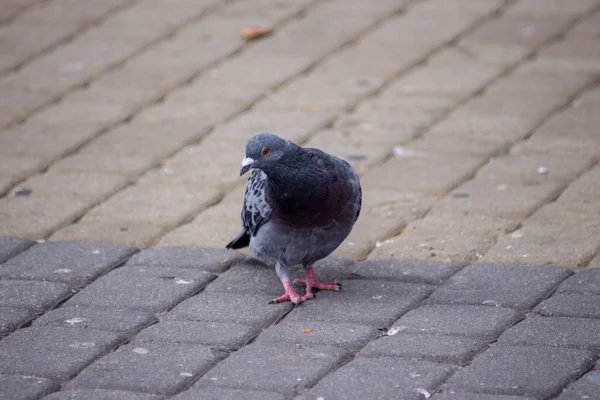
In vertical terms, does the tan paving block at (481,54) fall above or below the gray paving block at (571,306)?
above

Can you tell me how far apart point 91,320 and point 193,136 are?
2.28 m

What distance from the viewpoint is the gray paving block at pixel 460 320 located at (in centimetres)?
397

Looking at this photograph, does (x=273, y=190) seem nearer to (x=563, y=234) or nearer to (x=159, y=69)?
(x=563, y=234)

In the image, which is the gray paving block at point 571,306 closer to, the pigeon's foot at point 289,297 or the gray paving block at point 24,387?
the pigeon's foot at point 289,297

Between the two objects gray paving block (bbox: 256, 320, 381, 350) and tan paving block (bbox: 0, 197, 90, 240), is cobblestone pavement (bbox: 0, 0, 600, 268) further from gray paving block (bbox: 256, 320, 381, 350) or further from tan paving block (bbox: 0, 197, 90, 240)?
gray paving block (bbox: 256, 320, 381, 350)

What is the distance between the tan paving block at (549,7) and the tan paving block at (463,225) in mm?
3329

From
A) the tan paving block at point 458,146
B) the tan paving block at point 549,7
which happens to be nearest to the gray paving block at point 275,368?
the tan paving block at point 458,146

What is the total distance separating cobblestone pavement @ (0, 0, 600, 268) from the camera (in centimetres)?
514

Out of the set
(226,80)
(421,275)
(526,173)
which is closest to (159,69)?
(226,80)

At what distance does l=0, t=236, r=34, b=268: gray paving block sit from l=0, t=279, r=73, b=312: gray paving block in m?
0.29

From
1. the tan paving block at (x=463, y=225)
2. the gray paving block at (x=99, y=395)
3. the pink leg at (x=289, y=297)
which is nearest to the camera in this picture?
the gray paving block at (x=99, y=395)

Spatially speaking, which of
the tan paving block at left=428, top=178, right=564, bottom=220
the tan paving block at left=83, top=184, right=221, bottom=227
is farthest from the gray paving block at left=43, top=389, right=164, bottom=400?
the tan paving block at left=428, top=178, right=564, bottom=220

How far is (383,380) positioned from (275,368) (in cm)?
41

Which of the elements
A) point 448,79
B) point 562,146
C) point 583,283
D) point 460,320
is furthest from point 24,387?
point 448,79
